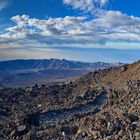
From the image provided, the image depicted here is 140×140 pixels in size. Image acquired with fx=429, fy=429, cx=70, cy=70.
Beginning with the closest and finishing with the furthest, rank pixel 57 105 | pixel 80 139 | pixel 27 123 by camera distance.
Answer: pixel 80 139
pixel 27 123
pixel 57 105

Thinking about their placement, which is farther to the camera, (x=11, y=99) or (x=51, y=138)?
(x=11, y=99)

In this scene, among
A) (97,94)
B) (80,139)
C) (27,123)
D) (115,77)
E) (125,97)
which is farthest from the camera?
(115,77)

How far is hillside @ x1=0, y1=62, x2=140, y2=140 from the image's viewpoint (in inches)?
1155

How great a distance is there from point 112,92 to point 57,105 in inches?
275

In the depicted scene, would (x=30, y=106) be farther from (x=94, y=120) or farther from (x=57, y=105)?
(x=94, y=120)

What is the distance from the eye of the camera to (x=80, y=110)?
46531 millimetres

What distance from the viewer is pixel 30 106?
5000cm

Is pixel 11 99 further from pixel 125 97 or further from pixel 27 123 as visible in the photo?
pixel 27 123

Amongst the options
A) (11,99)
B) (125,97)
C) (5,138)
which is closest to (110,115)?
(5,138)

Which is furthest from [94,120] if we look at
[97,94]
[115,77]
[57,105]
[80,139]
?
[115,77]

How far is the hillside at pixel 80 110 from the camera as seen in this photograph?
29.3 meters

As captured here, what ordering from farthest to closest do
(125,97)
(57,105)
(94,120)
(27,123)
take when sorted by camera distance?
(57,105) → (125,97) → (27,123) → (94,120)

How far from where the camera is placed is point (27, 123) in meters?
34.9

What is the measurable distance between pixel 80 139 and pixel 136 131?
371cm
